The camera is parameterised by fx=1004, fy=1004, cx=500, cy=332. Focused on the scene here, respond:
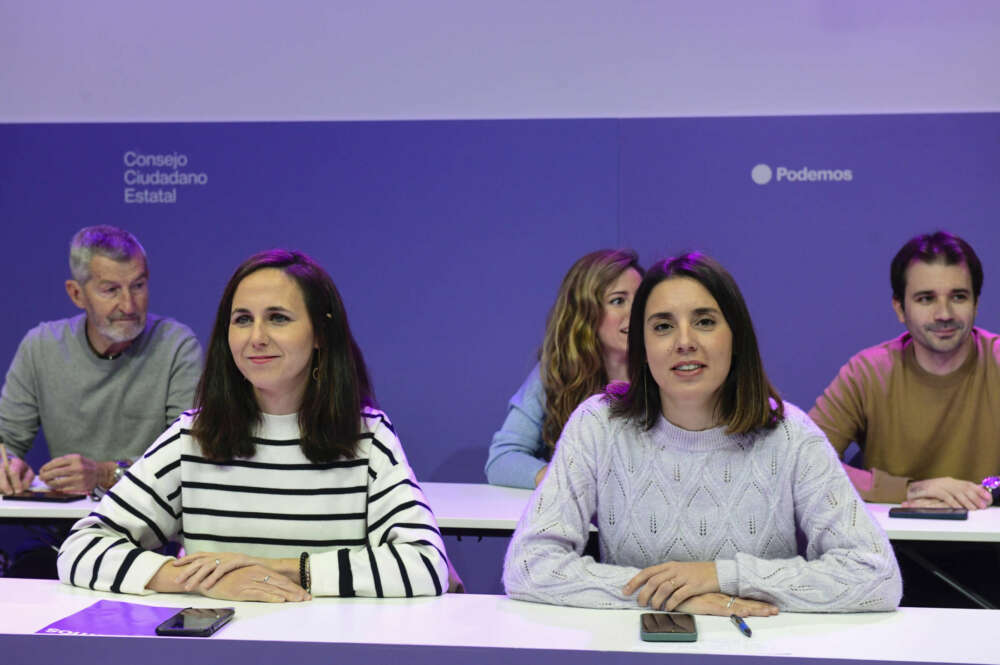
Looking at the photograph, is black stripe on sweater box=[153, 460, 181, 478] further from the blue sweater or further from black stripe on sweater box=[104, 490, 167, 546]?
the blue sweater

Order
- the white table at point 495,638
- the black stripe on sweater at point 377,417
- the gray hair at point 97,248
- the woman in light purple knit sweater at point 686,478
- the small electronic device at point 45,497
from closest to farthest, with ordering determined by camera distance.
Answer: the white table at point 495,638 → the woman in light purple knit sweater at point 686,478 → the black stripe on sweater at point 377,417 → the small electronic device at point 45,497 → the gray hair at point 97,248

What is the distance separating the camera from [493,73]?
14.7 feet

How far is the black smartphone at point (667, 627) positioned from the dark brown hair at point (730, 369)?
462 millimetres

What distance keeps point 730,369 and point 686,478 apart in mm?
252

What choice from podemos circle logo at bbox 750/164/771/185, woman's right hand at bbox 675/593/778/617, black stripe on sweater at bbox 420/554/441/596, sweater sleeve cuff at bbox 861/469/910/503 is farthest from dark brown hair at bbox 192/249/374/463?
podemos circle logo at bbox 750/164/771/185

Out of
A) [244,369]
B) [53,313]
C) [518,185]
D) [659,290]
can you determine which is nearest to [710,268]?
[659,290]

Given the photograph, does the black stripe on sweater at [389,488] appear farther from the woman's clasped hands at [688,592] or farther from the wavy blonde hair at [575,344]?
the wavy blonde hair at [575,344]

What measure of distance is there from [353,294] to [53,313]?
141cm

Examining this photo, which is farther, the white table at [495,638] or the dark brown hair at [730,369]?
the dark brown hair at [730,369]

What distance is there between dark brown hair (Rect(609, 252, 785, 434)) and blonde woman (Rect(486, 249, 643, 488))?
1.25m

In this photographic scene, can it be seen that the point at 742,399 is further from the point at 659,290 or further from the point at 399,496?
the point at 399,496

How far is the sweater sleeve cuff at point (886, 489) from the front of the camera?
3.24m

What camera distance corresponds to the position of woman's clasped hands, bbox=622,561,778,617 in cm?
189

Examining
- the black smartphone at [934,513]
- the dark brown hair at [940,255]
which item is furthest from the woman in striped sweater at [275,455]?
the dark brown hair at [940,255]
